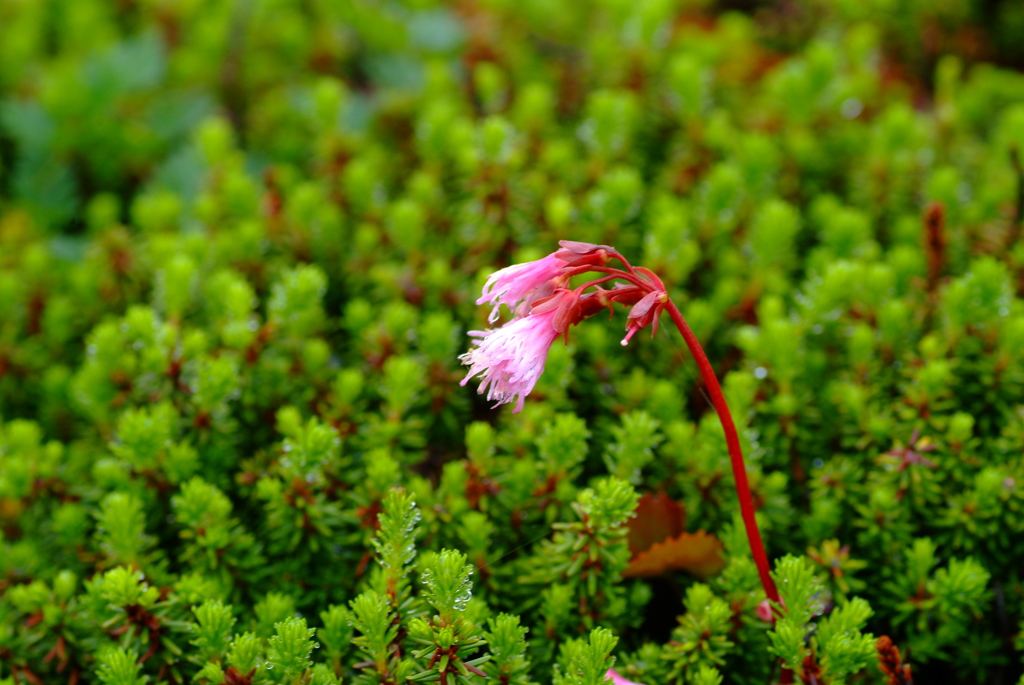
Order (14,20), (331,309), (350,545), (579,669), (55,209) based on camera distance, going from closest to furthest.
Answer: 1. (579,669)
2. (350,545)
3. (331,309)
4. (55,209)
5. (14,20)

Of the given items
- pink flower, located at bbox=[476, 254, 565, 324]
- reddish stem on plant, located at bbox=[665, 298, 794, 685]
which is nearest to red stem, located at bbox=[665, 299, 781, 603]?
reddish stem on plant, located at bbox=[665, 298, 794, 685]

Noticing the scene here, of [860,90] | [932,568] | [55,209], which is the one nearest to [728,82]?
[860,90]

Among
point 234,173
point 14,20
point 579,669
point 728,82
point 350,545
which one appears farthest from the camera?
point 14,20

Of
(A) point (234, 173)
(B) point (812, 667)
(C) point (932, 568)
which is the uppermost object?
(A) point (234, 173)

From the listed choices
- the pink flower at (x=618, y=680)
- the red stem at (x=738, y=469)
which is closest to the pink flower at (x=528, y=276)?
the red stem at (x=738, y=469)

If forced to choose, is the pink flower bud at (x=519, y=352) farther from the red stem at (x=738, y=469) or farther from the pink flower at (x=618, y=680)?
the pink flower at (x=618, y=680)

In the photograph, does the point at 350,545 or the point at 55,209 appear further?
the point at 55,209

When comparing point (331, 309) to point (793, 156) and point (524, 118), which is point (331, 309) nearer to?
point (524, 118)

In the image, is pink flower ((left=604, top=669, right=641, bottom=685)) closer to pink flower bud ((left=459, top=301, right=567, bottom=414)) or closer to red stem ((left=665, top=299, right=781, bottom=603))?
red stem ((left=665, top=299, right=781, bottom=603))
